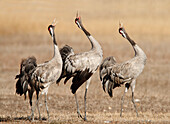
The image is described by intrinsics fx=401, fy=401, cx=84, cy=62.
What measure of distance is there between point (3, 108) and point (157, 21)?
2872 cm

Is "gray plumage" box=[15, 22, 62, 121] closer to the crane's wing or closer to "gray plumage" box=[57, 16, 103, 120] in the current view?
the crane's wing

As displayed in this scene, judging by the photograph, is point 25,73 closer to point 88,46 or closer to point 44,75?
point 44,75

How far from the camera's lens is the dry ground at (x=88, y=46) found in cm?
1157

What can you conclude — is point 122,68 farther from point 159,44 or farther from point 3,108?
point 159,44

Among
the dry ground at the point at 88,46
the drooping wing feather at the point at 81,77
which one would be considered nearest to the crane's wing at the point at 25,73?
the dry ground at the point at 88,46

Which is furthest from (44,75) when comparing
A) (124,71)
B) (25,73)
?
(124,71)

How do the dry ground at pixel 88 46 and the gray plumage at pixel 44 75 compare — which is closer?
the gray plumage at pixel 44 75

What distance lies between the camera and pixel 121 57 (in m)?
23.4

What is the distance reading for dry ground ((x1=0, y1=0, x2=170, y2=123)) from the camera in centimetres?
1157

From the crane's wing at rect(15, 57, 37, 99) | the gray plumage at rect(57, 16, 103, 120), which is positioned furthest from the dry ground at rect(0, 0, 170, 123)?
the gray plumage at rect(57, 16, 103, 120)

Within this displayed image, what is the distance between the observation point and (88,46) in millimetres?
27844

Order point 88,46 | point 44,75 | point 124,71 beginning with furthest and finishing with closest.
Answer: point 88,46 → point 124,71 → point 44,75

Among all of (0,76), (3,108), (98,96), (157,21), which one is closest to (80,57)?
(3,108)

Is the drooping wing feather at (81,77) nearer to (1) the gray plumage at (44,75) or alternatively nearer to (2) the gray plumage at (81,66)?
(2) the gray plumage at (81,66)
